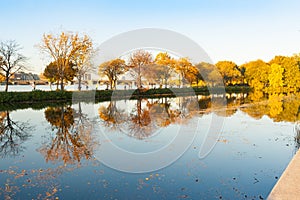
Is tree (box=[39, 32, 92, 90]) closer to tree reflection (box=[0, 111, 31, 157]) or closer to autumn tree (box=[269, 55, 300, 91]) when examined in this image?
tree reflection (box=[0, 111, 31, 157])

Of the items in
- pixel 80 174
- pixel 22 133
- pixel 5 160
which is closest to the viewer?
pixel 80 174

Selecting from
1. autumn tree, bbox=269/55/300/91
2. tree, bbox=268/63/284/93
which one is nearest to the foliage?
autumn tree, bbox=269/55/300/91

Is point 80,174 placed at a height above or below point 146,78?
below

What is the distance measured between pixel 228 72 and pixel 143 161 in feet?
192

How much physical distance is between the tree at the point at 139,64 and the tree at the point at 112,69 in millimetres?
1485

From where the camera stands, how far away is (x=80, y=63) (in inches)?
1421

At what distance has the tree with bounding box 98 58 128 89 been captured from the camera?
41916mm

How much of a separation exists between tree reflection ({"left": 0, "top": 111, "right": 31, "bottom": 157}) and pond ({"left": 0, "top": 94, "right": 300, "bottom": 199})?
0.12 ft

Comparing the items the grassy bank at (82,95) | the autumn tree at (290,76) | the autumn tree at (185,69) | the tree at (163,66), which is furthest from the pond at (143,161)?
the autumn tree at (290,76)

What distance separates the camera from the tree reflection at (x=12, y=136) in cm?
883

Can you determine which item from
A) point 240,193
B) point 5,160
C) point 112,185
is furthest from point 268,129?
point 5,160

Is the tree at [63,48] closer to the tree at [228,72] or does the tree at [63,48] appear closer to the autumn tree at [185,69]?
the autumn tree at [185,69]

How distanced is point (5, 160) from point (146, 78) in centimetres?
3774

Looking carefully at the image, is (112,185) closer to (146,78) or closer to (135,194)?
(135,194)
